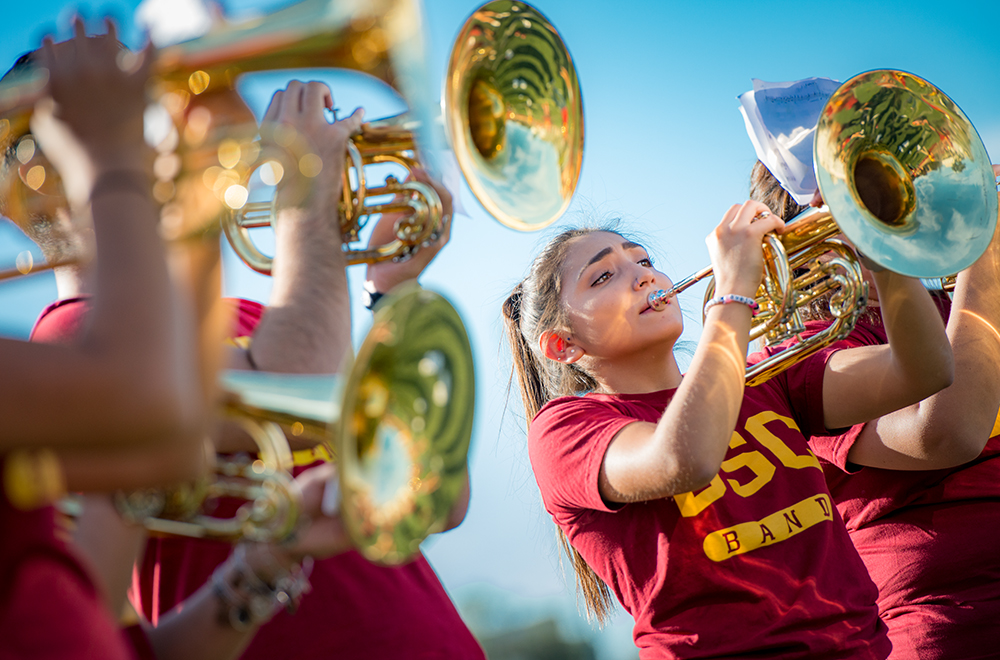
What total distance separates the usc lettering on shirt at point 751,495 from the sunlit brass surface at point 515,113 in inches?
29.2

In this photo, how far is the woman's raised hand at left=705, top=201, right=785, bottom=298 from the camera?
213 cm

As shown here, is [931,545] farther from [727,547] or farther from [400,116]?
[400,116]

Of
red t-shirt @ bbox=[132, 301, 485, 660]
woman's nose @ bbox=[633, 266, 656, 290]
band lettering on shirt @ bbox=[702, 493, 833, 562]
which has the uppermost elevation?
woman's nose @ bbox=[633, 266, 656, 290]

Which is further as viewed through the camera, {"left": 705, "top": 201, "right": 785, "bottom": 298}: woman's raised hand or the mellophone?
{"left": 705, "top": 201, "right": 785, "bottom": 298}: woman's raised hand

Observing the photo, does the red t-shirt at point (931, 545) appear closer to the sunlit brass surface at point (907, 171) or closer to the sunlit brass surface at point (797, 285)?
the sunlit brass surface at point (797, 285)

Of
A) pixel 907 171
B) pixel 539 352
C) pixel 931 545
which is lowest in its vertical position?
pixel 931 545

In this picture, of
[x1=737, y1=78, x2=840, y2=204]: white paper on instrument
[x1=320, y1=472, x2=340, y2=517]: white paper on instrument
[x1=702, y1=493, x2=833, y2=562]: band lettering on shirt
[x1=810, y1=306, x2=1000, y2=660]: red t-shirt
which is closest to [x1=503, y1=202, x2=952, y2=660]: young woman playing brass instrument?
[x1=702, y1=493, x2=833, y2=562]: band lettering on shirt

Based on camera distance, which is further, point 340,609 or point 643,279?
point 643,279

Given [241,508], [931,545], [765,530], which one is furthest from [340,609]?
[931,545]

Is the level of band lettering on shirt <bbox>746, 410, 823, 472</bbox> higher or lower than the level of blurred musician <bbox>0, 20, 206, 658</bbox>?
lower

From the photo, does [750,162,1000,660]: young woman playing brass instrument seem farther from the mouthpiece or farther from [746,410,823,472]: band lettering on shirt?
the mouthpiece

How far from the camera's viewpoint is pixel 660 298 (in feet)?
7.88

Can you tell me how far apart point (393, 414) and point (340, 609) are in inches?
19.2

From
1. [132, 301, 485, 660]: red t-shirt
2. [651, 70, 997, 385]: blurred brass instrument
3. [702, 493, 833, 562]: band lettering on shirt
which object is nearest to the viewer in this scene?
[132, 301, 485, 660]: red t-shirt
